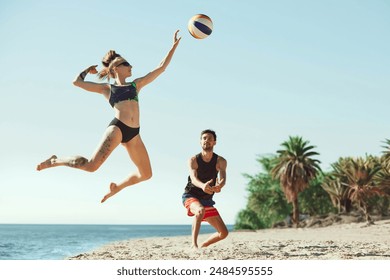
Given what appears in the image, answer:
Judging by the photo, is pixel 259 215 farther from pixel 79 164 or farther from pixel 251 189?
pixel 79 164

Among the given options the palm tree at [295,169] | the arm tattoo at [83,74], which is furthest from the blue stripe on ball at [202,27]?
the palm tree at [295,169]

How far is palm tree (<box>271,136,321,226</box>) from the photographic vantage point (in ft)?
107

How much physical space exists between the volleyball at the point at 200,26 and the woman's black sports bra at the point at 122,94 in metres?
1.45

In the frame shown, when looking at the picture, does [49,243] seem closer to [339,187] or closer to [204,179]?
[339,187]

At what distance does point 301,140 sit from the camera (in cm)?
3409

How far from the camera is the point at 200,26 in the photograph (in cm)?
795

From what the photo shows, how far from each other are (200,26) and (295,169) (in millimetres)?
25770

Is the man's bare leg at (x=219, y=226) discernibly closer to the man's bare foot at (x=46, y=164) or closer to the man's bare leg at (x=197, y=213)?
the man's bare leg at (x=197, y=213)

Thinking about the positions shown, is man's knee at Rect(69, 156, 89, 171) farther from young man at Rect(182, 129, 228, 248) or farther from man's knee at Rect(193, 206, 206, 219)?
man's knee at Rect(193, 206, 206, 219)

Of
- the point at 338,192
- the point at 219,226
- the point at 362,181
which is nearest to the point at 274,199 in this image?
the point at 338,192

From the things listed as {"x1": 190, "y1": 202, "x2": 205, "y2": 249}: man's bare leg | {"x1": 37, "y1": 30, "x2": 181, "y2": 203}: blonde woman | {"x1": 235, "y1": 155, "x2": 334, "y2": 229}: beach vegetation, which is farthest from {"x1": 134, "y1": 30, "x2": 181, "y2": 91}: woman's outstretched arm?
{"x1": 235, "y1": 155, "x2": 334, "y2": 229}: beach vegetation

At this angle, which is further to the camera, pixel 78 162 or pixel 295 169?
pixel 295 169
